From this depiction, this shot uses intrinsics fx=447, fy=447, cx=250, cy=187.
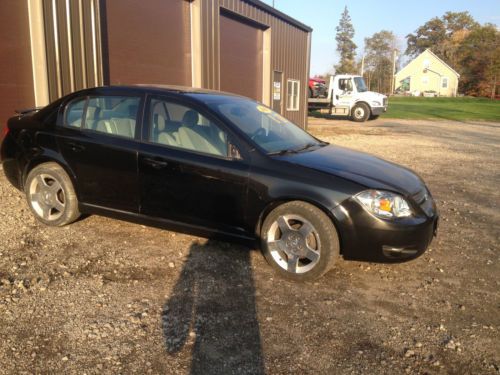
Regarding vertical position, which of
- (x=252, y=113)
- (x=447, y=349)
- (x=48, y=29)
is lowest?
(x=447, y=349)

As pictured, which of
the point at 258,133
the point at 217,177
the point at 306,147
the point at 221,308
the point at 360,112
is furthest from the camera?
the point at 360,112

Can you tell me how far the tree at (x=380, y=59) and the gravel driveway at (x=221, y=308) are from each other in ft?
276

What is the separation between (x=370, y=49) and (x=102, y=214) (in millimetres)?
97126

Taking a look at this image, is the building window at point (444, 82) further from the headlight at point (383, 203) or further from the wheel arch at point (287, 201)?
the wheel arch at point (287, 201)

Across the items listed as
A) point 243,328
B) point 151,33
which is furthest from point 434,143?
point 243,328

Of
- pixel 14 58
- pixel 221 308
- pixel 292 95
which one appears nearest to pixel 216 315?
pixel 221 308

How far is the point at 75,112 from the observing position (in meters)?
4.73

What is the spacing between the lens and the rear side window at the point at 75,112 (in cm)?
471

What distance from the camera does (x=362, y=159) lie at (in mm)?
4441

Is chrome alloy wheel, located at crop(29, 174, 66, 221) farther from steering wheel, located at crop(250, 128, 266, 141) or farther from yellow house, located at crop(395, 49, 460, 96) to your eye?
yellow house, located at crop(395, 49, 460, 96)

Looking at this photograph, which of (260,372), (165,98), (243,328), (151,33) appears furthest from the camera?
(151,33)

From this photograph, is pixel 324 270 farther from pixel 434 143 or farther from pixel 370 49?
pixel 370 49

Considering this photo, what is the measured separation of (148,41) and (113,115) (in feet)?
20.7

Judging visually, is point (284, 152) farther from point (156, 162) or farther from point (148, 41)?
point (148, 41)
